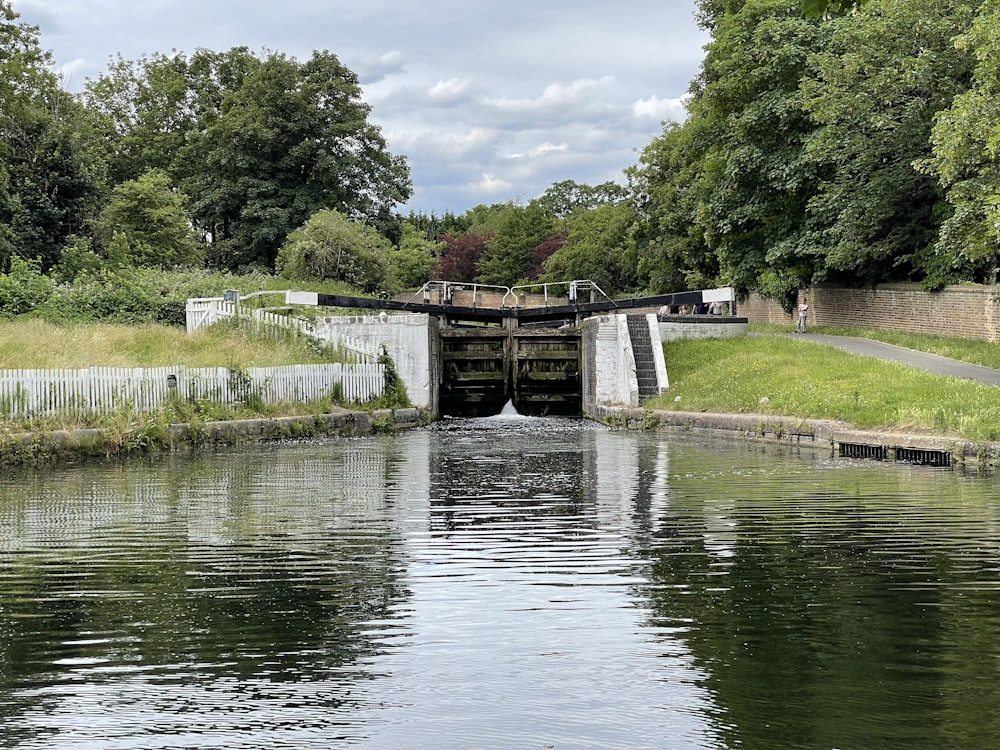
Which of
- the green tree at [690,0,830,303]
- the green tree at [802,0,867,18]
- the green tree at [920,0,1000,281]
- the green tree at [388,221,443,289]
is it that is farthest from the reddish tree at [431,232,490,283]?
the green tree at [802,0,867,18]

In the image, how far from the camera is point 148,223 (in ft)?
162

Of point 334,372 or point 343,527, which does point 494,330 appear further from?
point 343,527

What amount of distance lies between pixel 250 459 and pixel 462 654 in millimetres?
12126

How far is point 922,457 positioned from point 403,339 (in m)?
13.7

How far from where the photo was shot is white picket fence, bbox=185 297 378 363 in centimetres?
2664

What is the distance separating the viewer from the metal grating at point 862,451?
57.5ft

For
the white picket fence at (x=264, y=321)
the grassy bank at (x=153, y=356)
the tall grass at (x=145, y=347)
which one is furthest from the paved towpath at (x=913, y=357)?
the tall grass at (x=145, y=347)

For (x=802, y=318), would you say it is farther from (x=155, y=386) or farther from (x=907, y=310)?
(x=155, y=386)

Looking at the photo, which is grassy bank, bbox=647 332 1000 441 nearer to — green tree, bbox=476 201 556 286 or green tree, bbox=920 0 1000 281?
green tree, bbox=920 0 1000 281

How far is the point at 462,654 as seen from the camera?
20.5ft

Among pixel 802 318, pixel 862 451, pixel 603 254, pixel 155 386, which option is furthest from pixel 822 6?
pixel 603 254

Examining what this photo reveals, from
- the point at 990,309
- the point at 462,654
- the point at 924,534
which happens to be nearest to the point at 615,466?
the point at 924,534

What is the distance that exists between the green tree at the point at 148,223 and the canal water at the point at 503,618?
1451 inches

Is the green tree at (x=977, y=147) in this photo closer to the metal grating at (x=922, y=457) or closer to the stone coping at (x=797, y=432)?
the stone coping at (x=797, y=432)
